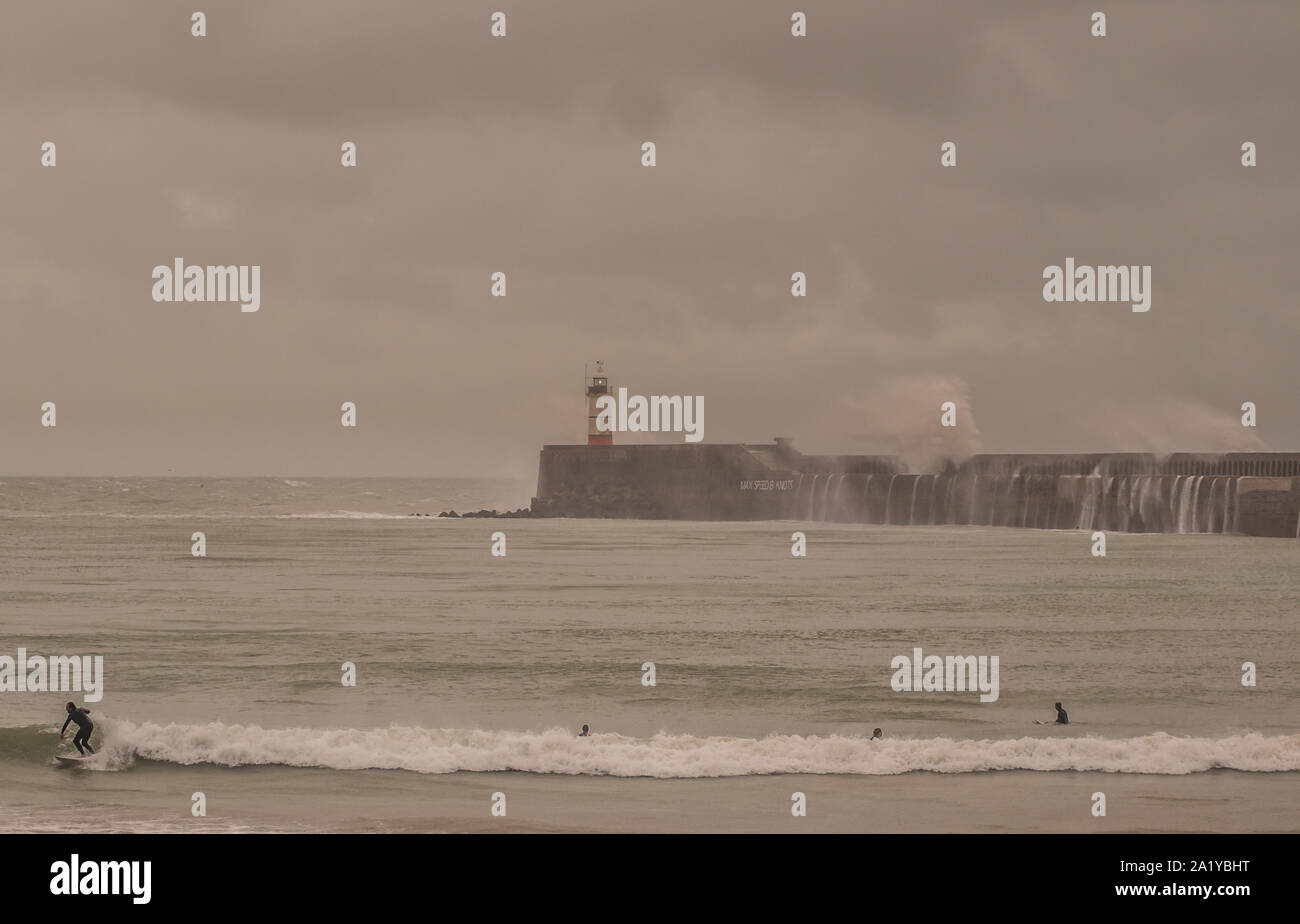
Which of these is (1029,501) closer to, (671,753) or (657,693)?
(657,693)

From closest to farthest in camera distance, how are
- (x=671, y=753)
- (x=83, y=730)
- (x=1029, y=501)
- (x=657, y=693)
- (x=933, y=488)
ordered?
1. (x=671, y=753)
2. (x=83, y=730)
3. (x=657, y=693)
4. (x=1029, y=501)
5. (x=933, y=488)

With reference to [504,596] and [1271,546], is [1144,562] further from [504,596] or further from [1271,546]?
[504,596]

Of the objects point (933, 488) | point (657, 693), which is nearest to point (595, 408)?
point (933, 488)

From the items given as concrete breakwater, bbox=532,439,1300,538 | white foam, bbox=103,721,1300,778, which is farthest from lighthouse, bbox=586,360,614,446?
white foam, bbox=103,721,1300,778

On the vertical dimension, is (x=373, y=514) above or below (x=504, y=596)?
above

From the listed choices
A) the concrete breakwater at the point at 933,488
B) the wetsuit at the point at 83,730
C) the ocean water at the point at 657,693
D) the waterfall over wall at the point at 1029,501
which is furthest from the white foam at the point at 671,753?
Answer: the waterfall over wall at the point at 1029,501
